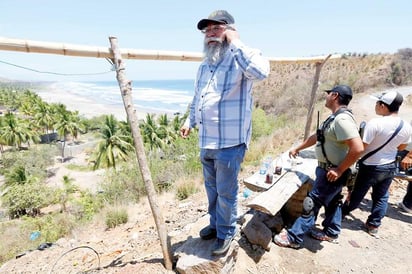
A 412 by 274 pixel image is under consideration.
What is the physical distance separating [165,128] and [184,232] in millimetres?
24975

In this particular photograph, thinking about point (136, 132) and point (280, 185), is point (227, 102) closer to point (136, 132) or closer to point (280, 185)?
point (136, 132)

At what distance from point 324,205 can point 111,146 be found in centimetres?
2345

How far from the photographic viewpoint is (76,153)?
39.6 meters

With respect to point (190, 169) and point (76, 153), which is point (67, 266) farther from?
point (76, 153)

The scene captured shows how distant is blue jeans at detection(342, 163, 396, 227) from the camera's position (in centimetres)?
293

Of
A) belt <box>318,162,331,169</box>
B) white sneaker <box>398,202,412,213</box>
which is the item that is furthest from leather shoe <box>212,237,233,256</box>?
white sneaker <box>398,202,412,213</box>

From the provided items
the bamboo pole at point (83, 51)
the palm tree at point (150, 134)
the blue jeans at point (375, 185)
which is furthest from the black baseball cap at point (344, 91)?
the palm tree at point (150, 134)

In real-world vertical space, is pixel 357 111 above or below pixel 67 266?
above

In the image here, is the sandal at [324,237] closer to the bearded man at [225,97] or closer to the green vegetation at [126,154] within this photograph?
the bearded man at [225,97]

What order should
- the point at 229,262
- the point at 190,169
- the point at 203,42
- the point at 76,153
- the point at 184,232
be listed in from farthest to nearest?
the point at 76,153
the point at 190,169
the point at 184,232
the point at 229,262
the point at 203,42

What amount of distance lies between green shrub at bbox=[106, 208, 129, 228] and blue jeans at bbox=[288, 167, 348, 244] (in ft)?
10.9

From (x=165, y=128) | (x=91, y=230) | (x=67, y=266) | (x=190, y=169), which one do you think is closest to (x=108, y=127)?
(x=165, y=128)

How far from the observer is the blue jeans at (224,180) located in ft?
6.38

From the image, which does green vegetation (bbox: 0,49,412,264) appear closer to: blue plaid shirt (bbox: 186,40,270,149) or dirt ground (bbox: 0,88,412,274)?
dirt ground (bbox: 0,88,412,274)
